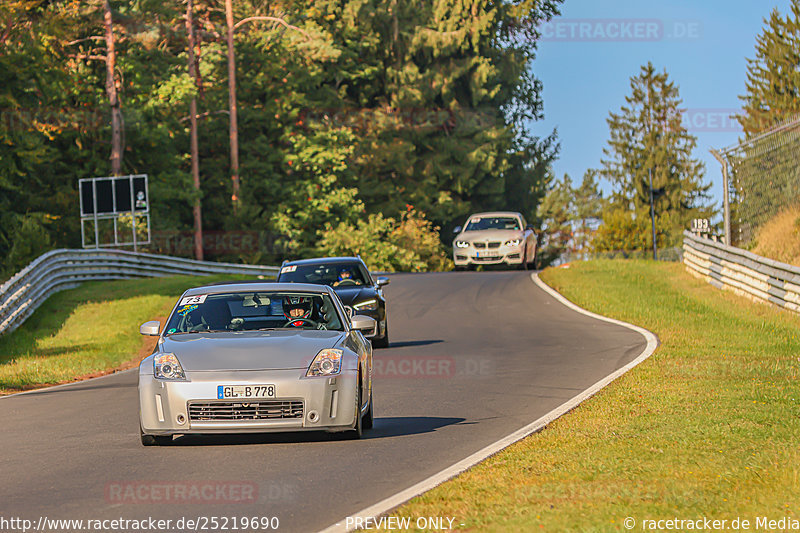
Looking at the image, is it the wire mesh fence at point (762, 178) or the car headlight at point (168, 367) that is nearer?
the car headlight at point (168, 367)

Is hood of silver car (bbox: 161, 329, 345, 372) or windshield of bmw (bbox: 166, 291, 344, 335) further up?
windshield of bmw (bbox: 166, 291, 344, 335)

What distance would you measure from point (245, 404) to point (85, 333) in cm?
1886

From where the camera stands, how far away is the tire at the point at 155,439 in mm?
10750

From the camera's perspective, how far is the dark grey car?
2108cm

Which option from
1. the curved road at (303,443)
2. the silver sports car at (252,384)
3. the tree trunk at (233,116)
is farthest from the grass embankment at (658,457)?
the tree trunk at (233,116)

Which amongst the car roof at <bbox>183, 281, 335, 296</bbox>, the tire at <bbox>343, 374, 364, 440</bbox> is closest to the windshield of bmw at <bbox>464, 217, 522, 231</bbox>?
the car roof at <bbox>183, 281, 335, 296</bbox>

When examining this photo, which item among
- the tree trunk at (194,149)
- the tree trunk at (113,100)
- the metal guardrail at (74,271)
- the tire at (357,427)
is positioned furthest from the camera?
the tree trunk at (194,149)

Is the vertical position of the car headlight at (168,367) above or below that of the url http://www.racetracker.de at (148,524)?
above

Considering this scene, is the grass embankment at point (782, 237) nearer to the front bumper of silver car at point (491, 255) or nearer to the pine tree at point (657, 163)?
the front bumper of silver car at point (491, 255)

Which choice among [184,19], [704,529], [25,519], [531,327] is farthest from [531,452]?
[184,19]

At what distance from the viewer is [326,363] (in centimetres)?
1049

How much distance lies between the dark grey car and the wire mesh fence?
9950 mm

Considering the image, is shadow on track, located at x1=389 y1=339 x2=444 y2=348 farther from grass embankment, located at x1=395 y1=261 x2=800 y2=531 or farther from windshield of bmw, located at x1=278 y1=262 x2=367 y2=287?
grass embankment, located at x1=395 y1=261 x2=800 y2=531

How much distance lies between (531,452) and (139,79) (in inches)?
1957
